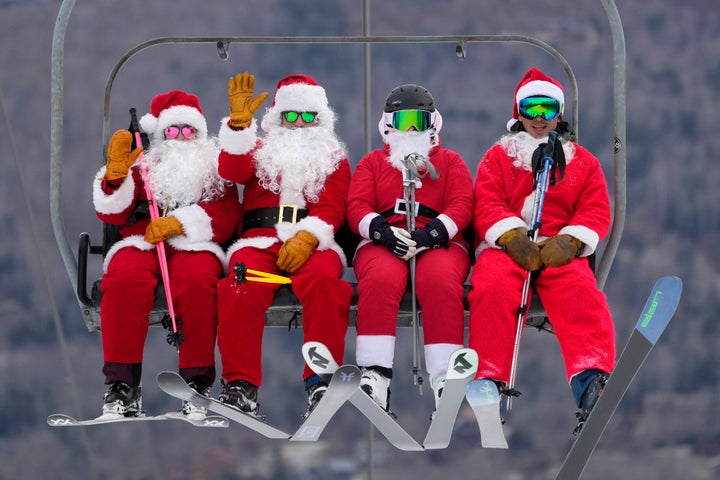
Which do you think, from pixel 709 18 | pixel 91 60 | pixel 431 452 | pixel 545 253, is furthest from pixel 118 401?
pixel 709 18

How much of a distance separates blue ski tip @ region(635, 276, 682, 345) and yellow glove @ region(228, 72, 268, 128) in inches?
58.7

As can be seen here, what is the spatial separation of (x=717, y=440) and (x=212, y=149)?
7659 mm

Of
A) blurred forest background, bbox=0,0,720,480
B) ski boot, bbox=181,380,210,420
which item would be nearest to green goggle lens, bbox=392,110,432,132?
ski boot, bbox=181,380,210,420

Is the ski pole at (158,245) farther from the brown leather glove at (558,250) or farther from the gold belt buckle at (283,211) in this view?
the brown leather glove at (558,250)

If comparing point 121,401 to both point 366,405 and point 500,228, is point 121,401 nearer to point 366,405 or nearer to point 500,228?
point 366,405

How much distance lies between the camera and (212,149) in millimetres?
5047

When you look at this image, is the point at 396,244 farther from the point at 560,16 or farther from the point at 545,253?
the point at 560,16

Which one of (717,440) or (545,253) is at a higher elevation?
(545,253)

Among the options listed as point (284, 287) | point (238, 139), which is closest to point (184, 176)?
point (238, 139)

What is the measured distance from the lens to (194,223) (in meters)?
4.73

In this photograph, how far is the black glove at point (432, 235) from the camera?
455 cm

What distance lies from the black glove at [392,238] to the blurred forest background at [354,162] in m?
6.20

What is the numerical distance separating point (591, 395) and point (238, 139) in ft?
4.91

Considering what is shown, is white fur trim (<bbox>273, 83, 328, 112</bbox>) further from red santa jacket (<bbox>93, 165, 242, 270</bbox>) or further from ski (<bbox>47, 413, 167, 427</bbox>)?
ski (<bbox>47, 413, 167, 427</bbox>)
